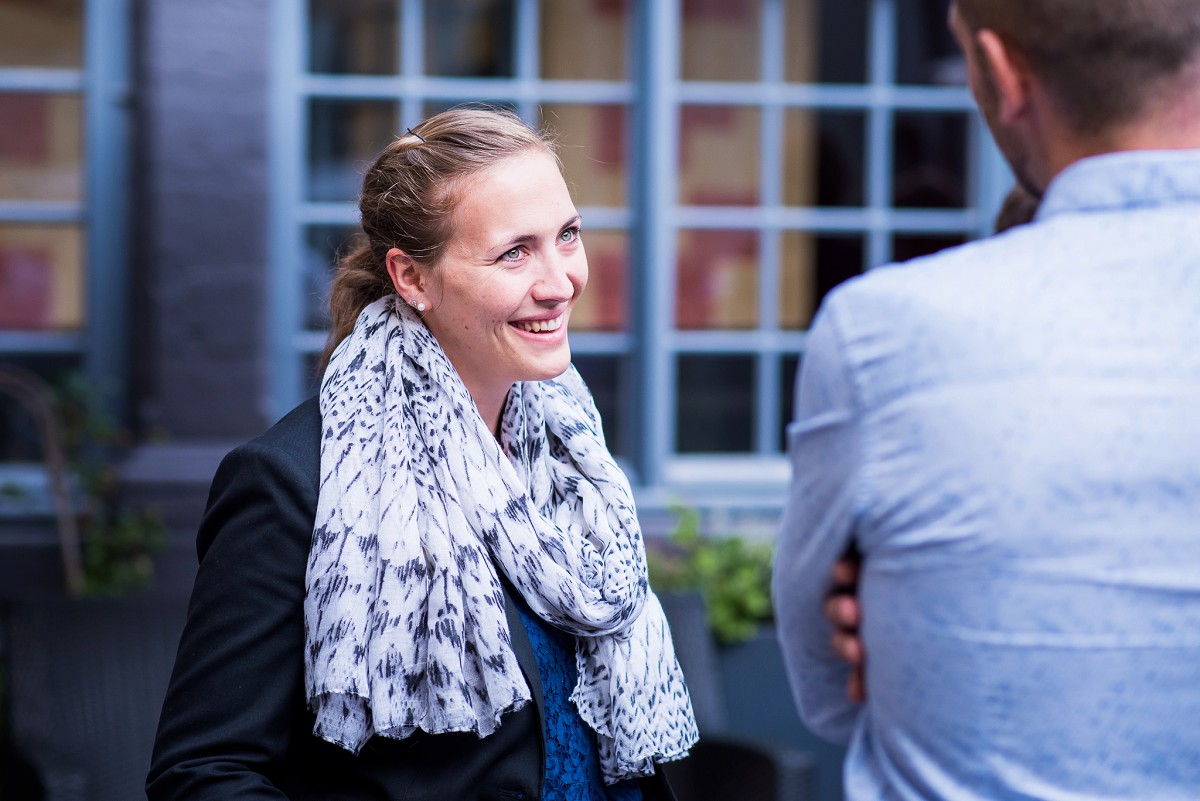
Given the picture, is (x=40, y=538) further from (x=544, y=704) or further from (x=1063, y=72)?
(x=1063, y=72)

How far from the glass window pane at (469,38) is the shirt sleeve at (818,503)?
3575mm

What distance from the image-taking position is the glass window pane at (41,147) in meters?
4.34

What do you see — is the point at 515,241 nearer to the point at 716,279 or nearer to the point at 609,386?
the point at 609,386

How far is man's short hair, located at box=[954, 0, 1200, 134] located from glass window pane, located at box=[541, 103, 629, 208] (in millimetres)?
3502

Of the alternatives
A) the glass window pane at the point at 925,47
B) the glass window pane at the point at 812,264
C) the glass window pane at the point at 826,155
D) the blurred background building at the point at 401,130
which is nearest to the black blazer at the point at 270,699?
the blurred background building at the point at 401,130

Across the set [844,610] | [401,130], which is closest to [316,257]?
[401,130]

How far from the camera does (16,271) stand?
172 inches

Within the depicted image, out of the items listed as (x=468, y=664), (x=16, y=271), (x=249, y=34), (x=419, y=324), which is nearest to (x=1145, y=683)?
(x=468, y=664)

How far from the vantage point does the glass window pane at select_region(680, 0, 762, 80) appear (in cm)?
471

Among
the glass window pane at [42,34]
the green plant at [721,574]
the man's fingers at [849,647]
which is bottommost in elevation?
the green plant at [721,574]

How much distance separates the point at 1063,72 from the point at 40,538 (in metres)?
3.82

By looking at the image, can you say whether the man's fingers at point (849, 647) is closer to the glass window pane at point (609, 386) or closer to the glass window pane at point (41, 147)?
the glass window pane at point (609, 386)

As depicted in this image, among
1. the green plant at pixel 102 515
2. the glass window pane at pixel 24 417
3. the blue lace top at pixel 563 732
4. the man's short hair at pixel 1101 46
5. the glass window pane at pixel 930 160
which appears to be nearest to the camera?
the man's short hair at pixel 1101 46

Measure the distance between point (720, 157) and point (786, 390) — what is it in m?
0.89
